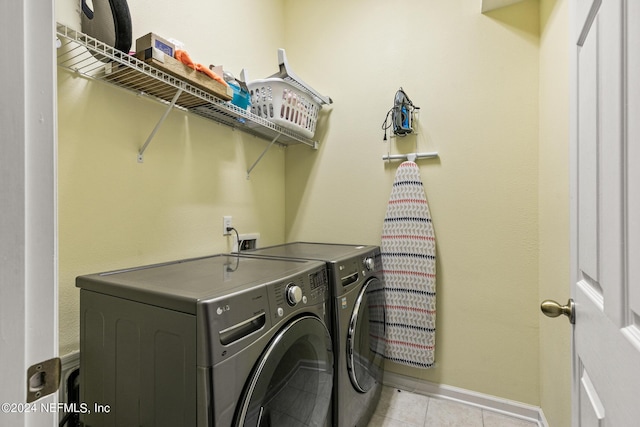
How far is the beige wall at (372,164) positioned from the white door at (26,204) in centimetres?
83

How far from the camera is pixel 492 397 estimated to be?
67.4 inches

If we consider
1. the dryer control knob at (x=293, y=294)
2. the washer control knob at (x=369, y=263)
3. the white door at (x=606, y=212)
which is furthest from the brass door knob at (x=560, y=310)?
the washer control knob at (x=369, y=263)

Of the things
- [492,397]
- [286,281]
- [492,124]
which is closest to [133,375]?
[286,281]

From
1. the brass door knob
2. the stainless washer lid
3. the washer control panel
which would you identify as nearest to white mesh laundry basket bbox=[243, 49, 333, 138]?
the stainless washer lid

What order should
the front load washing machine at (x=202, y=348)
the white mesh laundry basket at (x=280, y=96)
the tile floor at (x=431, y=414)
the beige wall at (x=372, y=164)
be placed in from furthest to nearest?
the white mesh laundry basket at (x=280, y=96) < the tile floor at (x=431, y=414) < the beige wall at (x=372, y=164) < the front load washing machine at (x=202, y=348)

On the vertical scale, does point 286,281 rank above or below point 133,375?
above

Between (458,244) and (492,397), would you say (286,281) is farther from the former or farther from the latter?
(492,397)

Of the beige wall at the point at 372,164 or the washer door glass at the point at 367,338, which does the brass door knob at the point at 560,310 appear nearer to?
the beige wall at the point at 372,164

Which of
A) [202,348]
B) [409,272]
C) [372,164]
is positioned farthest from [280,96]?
[202,348]

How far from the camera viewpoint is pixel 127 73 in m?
1.14

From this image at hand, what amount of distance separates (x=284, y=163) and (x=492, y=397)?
203cm

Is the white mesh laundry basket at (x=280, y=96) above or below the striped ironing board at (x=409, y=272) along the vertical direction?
above

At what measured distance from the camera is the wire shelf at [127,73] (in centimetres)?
→ 100

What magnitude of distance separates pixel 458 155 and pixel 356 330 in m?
1.18
